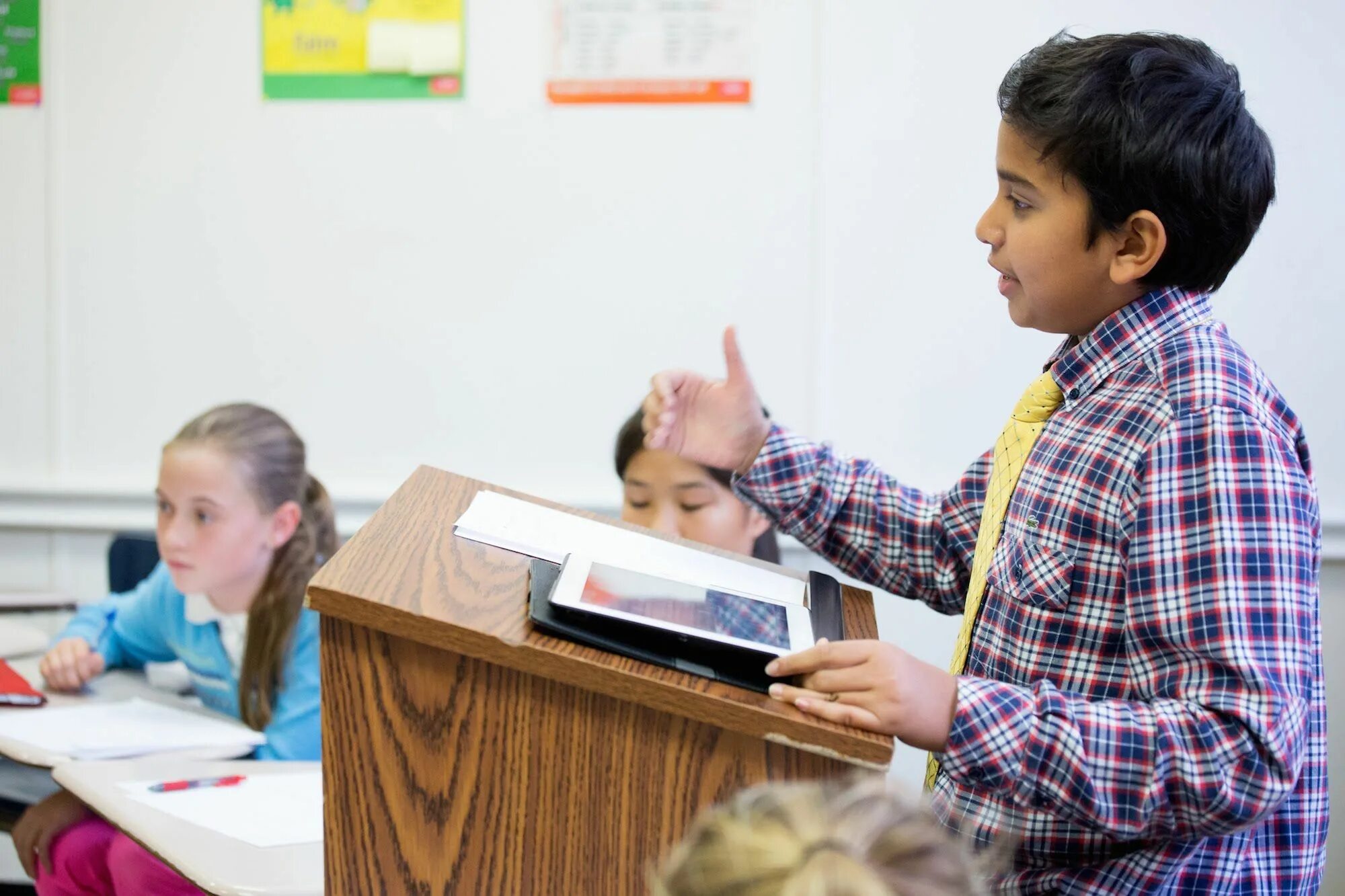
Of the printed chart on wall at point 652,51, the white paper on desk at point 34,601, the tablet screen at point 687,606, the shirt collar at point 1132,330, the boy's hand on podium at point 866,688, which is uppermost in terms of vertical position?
the printed chart on wall at point 652,51

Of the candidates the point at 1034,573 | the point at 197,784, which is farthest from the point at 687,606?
the point at 197,784

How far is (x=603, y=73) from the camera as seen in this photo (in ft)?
9.33

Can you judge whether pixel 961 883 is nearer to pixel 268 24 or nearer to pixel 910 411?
pixel 910 411

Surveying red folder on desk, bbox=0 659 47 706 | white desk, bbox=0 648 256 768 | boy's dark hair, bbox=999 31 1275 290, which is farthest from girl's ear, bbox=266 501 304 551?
boy's dark hair, bbox=999 31 1275 290

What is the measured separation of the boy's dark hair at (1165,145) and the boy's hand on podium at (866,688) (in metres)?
0.45

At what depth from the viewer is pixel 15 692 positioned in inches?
80.4

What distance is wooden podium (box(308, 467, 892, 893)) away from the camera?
82 centimetres

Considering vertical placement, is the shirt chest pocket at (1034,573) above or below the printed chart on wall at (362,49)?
below

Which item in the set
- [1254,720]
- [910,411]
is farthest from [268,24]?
[1254,720]

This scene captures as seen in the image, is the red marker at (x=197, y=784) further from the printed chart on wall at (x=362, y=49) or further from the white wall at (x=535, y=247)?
the printed chart on wall at (x=362, y=49)

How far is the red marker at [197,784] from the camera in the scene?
1.59 metres

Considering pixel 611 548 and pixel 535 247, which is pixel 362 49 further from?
pixel 611 548

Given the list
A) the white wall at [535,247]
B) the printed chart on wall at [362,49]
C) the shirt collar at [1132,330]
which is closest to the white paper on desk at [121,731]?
the white wall at [535,247]

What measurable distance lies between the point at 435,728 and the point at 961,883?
0.39 meters
